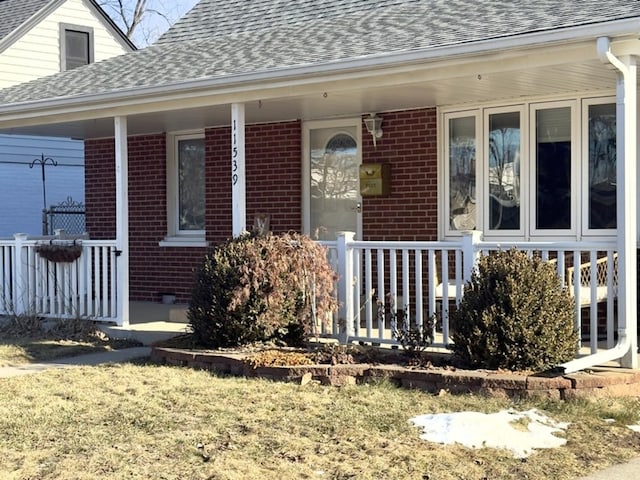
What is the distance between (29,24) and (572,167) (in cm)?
1434

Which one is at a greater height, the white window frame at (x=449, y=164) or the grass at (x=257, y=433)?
the white window frame at (x=449, y=164)

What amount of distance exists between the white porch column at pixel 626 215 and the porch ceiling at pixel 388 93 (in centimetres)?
25

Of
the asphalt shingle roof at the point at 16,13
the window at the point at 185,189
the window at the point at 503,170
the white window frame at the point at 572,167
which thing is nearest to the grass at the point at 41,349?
the window at the point at 185,189

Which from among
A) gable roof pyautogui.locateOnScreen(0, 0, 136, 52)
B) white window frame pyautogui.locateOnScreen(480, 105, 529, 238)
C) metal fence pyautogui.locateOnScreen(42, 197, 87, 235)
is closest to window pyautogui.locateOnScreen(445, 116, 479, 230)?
white window frame pyautogui.locateOnScreen(480, 105, 529, 238)

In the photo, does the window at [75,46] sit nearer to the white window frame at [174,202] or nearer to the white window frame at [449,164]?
the white window frame at [174,202]

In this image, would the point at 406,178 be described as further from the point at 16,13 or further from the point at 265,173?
the point at 16,13

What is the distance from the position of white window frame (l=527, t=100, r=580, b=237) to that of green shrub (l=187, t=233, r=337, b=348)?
8.72ft

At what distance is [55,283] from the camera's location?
420 inches

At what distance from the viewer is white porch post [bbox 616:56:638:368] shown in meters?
6.74

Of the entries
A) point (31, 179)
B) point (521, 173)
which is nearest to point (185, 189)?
point (521, 173)

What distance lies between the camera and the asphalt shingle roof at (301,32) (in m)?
7.66

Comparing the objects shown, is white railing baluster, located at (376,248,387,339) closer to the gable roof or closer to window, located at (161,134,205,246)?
window, located at (161,134,205,246)

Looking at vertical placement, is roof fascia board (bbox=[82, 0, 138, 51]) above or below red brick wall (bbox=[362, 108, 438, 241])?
above

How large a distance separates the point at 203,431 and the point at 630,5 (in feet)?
16.1
